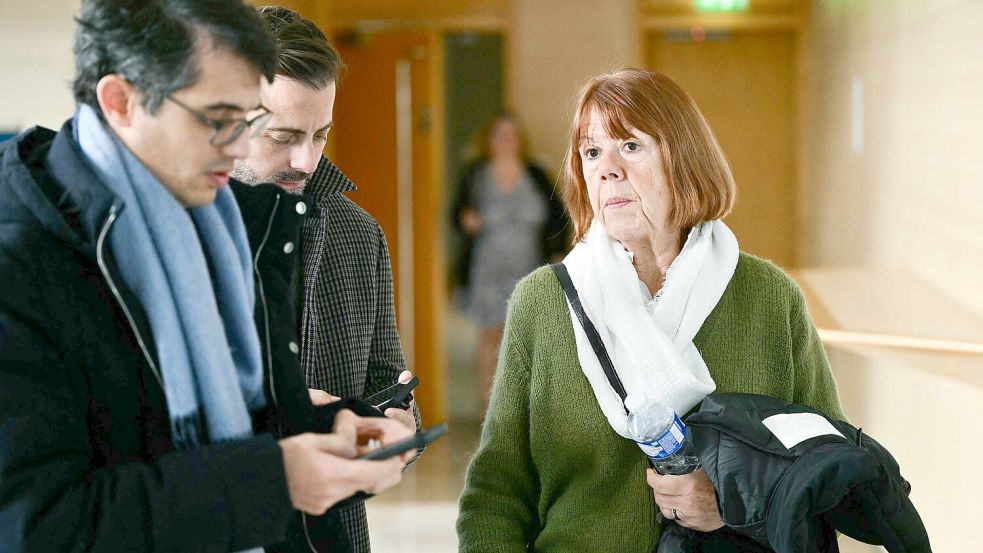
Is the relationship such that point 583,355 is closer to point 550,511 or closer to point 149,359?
point 550,511

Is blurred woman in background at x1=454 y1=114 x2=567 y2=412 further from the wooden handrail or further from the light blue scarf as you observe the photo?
the light blue scarf

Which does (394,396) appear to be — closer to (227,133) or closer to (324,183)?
(324,183)

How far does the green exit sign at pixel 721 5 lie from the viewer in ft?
22.0

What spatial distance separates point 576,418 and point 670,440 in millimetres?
225

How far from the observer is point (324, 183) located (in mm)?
1888

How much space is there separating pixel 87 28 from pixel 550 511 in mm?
1140

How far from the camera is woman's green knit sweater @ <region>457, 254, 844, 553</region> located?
1.82m

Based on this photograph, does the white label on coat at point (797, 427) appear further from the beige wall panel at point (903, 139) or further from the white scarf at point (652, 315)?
the beige wall panel at point (903, 139)

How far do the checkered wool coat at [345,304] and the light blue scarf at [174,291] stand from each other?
520 millimetres

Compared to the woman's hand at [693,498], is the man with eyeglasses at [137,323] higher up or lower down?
higher up

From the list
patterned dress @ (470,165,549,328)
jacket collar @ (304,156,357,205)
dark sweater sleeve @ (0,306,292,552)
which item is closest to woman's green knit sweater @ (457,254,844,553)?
jacket collar @ (304,156,357,205)

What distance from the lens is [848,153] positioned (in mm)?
5148

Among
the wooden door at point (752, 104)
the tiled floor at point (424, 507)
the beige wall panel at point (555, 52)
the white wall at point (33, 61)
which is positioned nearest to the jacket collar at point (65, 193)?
the tiled floor at point (424, 507)

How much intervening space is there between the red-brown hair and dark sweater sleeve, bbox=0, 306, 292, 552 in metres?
1.01
